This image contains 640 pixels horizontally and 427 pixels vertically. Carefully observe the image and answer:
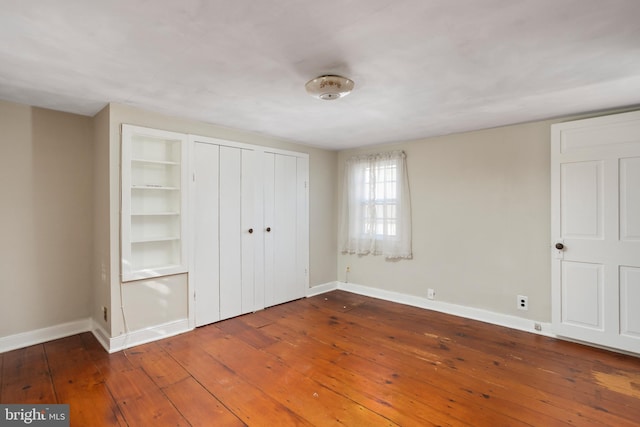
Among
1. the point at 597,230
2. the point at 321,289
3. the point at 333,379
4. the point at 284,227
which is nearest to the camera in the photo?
the point at 333,379

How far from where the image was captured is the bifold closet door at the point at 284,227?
4.26 meters

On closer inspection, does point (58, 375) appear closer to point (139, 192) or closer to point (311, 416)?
point (139, 192)

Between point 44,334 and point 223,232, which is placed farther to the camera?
point 223,232

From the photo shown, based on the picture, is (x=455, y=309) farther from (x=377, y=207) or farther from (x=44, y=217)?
(x=44, y=217)

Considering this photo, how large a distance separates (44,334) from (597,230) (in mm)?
5436

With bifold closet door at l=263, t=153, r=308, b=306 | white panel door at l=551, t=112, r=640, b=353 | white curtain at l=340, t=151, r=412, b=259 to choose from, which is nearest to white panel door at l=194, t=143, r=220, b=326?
bifold closet door at l=263, t=153, r=308, b=306

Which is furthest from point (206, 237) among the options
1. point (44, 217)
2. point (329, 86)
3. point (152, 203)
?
point (329, 86)

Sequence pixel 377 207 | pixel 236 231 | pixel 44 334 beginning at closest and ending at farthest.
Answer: pixel 44 334
pixel 236 231
pixel 377 207

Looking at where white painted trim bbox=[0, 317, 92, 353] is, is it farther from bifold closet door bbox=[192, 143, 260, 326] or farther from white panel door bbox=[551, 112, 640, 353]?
white panel door bbox=[551, 112, 640, 353]

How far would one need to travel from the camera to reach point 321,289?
197 inches

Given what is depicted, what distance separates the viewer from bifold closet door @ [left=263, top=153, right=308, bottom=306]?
426 centimetres

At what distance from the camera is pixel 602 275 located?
2.96 metres

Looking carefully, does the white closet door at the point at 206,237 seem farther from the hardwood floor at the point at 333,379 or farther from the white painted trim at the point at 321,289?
the white painted trim at the point at 321,289
